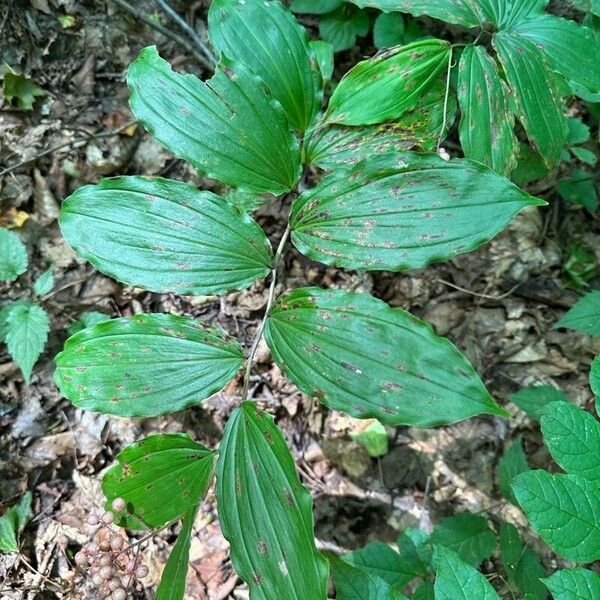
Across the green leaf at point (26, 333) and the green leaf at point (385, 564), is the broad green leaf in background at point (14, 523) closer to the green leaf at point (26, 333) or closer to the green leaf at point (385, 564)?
the green leaf at point (26, 333)

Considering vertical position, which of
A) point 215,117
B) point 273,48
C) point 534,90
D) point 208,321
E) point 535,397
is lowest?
point 208,321

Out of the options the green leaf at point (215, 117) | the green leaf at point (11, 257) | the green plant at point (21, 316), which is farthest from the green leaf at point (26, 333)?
the green leaf at point (215, 117)

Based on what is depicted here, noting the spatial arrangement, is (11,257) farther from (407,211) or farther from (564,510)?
(564,510)

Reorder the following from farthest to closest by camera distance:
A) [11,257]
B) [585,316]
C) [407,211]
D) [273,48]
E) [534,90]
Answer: [11,257] → [585,316] → [273,48] → [534,90] → [407,211]

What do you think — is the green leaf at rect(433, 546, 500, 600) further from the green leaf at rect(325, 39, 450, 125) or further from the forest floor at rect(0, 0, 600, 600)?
the green leaf at rect(325, 39, 450, 125)

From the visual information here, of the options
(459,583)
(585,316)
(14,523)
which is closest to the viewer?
(459,583)

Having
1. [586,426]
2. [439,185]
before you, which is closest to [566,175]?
[439,185]

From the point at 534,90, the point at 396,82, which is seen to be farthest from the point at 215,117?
the point at 534,90

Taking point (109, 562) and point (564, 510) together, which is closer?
point (564, 510)

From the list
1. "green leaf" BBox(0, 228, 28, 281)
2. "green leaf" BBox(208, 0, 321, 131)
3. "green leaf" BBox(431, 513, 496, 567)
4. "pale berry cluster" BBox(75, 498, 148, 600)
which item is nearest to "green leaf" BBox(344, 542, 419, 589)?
"green leaf" BBox(431, 513, 496, 567)
